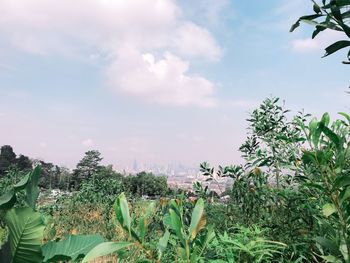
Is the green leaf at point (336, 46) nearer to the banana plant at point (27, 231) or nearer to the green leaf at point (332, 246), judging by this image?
the green leaf at point (332, 246)

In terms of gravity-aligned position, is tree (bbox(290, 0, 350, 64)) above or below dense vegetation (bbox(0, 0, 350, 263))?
above

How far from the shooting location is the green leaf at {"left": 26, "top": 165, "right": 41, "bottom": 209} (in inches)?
36.4

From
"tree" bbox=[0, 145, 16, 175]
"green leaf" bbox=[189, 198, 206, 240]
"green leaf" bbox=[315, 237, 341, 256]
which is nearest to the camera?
"green leaf" bbox=[189, 198, 206, 240]

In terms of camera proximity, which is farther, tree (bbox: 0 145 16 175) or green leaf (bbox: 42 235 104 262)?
tree (bbox: 0 145 16 175)

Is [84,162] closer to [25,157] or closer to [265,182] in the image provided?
[25,157]

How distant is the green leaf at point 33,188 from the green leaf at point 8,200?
31 mm

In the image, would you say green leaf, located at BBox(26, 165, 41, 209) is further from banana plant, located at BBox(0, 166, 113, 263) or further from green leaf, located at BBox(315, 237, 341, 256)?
green leaf, located at BBox(315, 237, 341, 256)

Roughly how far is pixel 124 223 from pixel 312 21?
53.8 inches

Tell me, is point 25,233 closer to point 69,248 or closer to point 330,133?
point 69,248

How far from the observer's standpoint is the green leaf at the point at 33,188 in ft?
3.03

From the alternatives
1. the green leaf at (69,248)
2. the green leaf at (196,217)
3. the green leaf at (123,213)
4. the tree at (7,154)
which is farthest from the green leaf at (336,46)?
the tree at (7,154)

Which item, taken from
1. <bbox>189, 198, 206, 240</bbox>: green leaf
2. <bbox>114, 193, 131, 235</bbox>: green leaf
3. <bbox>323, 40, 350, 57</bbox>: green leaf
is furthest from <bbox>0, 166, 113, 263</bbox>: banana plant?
<bbox>323, 40, 350, 57</bbox>: green leaf

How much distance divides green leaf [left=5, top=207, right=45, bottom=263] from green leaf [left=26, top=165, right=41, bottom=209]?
0.05 metres

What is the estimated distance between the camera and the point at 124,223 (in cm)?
103
